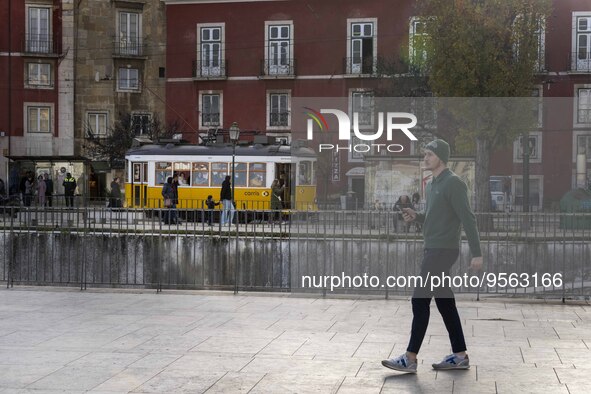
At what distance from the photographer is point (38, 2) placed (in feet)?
158

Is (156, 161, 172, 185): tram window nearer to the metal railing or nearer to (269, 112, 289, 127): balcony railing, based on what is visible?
(269, 112, 289, 127): balcony railing

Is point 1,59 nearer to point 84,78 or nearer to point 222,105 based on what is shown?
point 84,78

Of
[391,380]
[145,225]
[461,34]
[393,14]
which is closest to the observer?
[391,380]

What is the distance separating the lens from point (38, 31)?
48.4 metres

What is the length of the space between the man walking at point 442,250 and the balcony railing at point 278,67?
126 feet

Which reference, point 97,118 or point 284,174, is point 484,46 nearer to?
point 284,174

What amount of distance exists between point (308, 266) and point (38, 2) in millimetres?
36670

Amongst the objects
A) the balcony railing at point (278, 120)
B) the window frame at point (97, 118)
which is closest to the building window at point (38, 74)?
the window frame at point (97, 118)

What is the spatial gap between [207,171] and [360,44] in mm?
14373

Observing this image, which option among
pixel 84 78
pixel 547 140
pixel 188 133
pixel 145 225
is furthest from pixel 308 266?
pixel 84 78

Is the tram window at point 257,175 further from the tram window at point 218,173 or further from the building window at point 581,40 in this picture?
the building window at point 581,40

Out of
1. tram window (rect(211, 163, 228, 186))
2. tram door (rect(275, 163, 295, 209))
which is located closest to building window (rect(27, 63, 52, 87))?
tram window (rect(211, 163, 228, 186))

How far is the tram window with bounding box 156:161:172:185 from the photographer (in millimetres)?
35188

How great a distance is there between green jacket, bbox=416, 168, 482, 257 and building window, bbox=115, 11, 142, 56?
4164 cm
